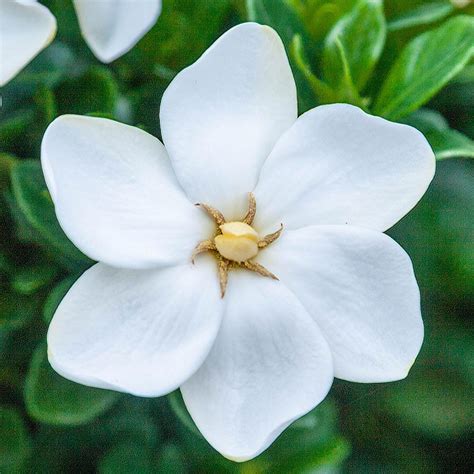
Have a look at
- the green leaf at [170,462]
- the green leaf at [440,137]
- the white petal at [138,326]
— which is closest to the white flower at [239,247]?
the white petal at [138,326]

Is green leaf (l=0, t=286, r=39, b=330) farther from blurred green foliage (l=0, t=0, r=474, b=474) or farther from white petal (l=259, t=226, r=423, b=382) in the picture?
white petal (l=259, t=226, r=423, b=382)

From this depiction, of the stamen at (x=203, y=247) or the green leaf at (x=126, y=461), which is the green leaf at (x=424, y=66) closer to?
the stamen at (x=203, y=247)

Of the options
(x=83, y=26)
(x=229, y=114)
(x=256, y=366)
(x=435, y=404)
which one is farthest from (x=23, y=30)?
(x=435, y=404)

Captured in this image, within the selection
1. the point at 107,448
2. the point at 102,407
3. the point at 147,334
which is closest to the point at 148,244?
the point at 147,334

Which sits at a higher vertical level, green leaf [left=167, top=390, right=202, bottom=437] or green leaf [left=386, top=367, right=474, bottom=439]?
green leaf [left=167, top=390, right=202, bottom=437]

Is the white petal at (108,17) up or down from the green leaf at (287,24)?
up

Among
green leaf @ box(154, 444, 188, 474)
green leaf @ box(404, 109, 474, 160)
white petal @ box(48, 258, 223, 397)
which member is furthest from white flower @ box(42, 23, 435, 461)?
green leaf @ box(154, 444, 188, 474)
